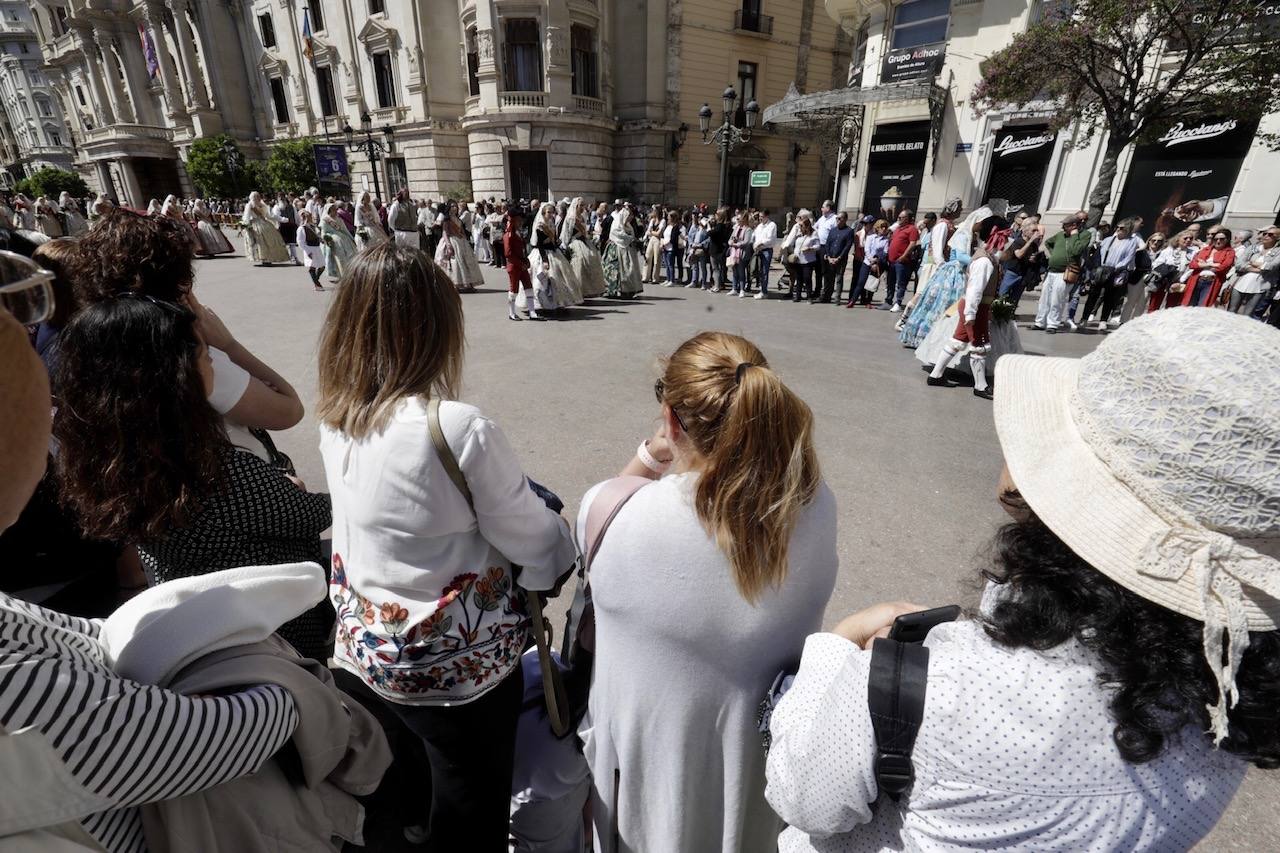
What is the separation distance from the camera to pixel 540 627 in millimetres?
1580

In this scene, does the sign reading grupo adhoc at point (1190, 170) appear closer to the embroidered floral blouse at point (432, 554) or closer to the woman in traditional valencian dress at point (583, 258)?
the woman in traditional valencian dress at point (583, 258)

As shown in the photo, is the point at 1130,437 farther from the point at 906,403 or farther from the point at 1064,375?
the point at 906,403

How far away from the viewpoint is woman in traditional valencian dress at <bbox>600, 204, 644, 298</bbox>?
36.1 feet

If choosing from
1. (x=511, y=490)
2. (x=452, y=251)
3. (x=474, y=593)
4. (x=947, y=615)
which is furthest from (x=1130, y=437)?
(x=452, y=251)

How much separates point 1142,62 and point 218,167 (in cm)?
3916

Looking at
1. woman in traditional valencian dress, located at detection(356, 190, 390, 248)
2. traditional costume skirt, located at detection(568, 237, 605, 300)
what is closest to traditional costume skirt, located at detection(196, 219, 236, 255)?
woman in traditional valencian dress, located at detection(356, 190, 390, 248)

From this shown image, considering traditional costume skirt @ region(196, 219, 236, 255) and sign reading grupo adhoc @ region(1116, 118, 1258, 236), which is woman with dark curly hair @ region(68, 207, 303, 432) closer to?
traditional costume skirt @ region(196, 219, 236, 255)

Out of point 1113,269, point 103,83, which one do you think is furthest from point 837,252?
point 103,83

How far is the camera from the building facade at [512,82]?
23625 millimetres

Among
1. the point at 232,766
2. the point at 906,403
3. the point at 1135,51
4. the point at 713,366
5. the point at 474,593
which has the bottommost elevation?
the point at 906,403

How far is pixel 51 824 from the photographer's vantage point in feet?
2.07

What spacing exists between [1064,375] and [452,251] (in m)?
12.0

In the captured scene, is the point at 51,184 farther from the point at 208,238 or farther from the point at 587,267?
the point at 587,267

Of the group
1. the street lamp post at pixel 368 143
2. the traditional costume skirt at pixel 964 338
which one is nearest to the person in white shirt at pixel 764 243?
the traditional costume skirt at pixel 964 338
